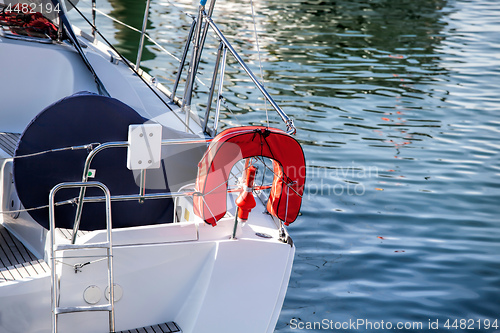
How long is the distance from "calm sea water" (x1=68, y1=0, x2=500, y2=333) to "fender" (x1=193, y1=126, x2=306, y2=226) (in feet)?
4.23

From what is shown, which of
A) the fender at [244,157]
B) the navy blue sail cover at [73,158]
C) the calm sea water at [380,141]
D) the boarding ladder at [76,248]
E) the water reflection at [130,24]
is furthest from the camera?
the water reflection at [130,24]

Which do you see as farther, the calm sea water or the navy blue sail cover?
the calm sea water

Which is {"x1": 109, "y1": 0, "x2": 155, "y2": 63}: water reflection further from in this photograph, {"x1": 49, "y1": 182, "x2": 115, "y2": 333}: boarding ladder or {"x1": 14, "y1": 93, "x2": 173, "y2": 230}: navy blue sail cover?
{"x1": 49, "y1": 182, "x2": 115, "y2": 333}: boarding ladder

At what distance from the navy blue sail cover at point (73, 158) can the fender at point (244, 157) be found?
0.52 m

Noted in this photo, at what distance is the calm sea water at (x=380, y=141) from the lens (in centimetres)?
435

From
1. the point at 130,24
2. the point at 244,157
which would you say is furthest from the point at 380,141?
the point at 130,24

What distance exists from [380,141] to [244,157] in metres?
4.43

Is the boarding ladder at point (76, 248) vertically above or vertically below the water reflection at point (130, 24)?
above

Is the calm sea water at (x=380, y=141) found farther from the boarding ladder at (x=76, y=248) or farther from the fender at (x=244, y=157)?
the boarding ladder at (x=76, y=248)

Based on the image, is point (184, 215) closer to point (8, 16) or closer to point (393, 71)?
point (8, 16)

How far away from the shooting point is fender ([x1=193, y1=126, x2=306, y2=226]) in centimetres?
285

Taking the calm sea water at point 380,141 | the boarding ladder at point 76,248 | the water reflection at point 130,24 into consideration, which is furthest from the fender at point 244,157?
the water reflection at point 130,24

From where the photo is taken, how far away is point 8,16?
519 cm

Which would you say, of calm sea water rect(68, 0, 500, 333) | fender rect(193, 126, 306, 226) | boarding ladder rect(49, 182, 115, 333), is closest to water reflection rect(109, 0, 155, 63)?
calm sea water rect(68, 0, 500, 333)
